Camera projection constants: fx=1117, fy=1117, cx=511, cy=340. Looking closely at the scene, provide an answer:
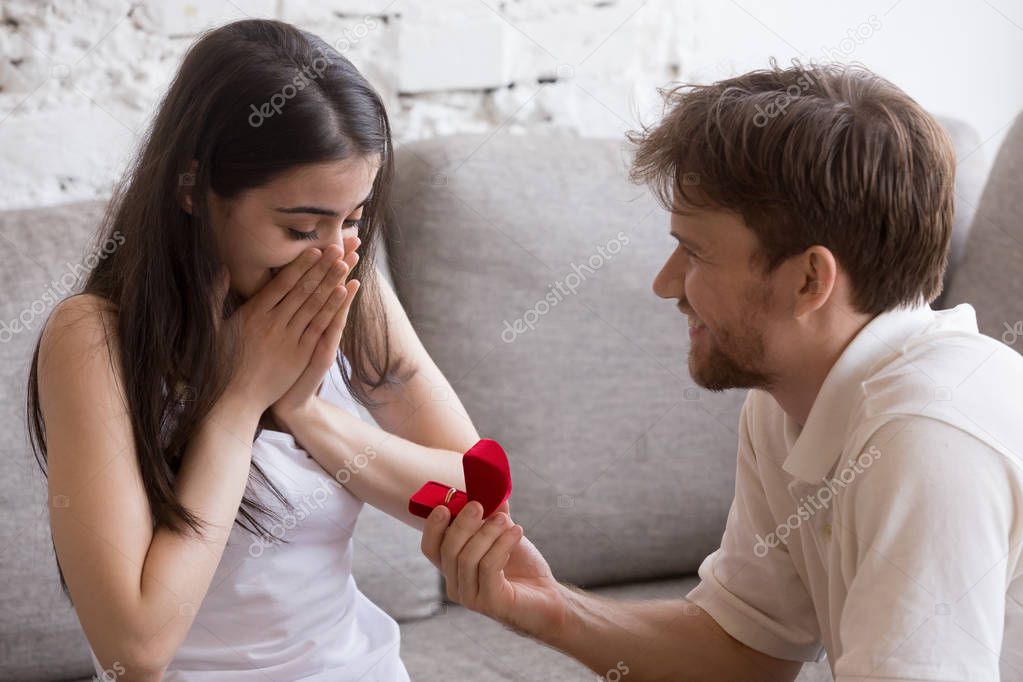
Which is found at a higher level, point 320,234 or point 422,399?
point 320,234

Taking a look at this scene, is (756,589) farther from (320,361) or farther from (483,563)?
(320,361)

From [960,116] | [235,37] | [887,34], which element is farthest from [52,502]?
[960,116]

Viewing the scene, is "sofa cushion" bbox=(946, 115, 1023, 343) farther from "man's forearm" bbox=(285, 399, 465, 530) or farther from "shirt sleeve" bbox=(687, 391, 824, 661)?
"man's forearm" bbox=(285, 399, 465, 530)

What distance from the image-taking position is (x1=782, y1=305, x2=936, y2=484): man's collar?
3.85 ft

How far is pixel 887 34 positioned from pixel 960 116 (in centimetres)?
32

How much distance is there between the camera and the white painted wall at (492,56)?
1976 mm

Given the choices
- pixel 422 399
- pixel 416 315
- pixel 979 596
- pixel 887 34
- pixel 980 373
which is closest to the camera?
pixel 979 596

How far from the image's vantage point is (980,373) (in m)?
1.09

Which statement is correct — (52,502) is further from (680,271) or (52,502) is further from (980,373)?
(980,373)

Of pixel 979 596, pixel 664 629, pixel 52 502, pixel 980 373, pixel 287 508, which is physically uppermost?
pixel 980 373

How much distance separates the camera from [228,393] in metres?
1.29

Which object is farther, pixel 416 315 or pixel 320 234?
pixel 416 315

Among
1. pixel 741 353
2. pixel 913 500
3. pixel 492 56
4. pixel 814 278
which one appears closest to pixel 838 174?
pixel 814 278

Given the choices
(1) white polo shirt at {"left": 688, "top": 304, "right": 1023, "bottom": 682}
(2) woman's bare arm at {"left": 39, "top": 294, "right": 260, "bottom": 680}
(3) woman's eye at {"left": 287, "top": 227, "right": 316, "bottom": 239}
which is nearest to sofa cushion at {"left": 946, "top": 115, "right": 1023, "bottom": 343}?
(1) white polo shirt at {"left": 688, "top": 304, "right": 1023, "bottom": 682}
